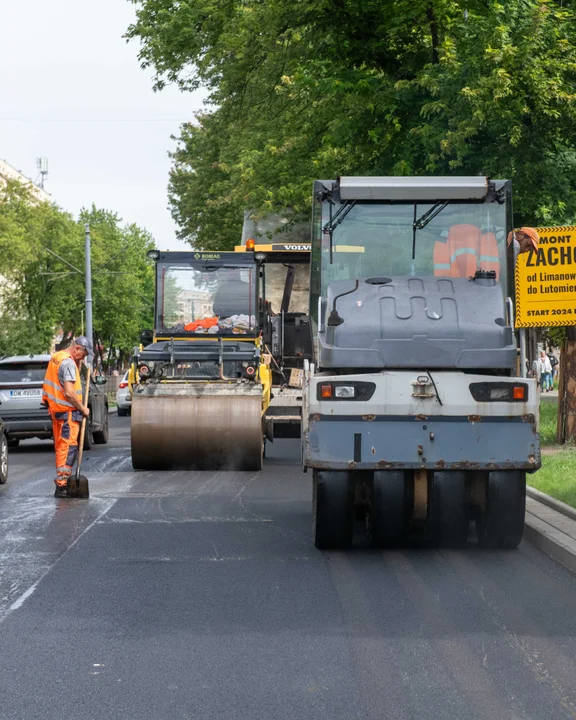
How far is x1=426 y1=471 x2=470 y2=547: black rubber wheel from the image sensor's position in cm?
982

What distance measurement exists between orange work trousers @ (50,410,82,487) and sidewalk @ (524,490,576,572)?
5.09m

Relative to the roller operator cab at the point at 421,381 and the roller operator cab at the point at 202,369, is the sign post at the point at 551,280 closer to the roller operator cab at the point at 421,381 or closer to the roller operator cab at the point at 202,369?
the roller operator cab at the point at 202,369

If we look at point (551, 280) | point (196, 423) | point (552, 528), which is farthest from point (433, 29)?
point (552, 528)

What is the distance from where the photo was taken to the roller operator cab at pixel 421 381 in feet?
31.4

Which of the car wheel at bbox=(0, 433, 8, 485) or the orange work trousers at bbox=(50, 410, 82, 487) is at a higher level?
the orange work trousers at bbox=(50, 410, 82, 487)

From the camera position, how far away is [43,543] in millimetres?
10570

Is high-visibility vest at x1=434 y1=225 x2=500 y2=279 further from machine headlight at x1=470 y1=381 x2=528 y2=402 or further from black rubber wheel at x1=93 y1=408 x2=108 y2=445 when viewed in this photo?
black rubber wheel at x1=93 y1=408 x2=108 y2=445

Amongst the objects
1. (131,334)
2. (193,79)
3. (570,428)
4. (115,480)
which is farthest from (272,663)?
(131,334)

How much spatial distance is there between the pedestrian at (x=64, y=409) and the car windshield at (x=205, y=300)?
5.12 metres

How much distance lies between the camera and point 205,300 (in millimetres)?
19719

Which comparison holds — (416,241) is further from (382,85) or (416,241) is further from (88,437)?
(88,437)

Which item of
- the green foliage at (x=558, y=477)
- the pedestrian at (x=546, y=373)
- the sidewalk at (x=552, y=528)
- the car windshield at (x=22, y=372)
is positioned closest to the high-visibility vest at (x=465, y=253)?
the sidewalk at (x=552, y=528)

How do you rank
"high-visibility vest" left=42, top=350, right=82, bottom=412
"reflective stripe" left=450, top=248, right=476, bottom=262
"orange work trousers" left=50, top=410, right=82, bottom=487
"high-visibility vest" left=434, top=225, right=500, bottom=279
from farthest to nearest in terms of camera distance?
"high-visibility vest" left=42, top=350, right=82, bottom=412, "orange work trousers" left=50, top=410, right=82, bottom=487, "reflective stripe" left=450, top=248, right=476, bottom=262, "high-visibility vest" left=434, top=225, right=500, bottom=279

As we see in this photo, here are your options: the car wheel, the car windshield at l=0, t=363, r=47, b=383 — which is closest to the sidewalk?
the car wheel
